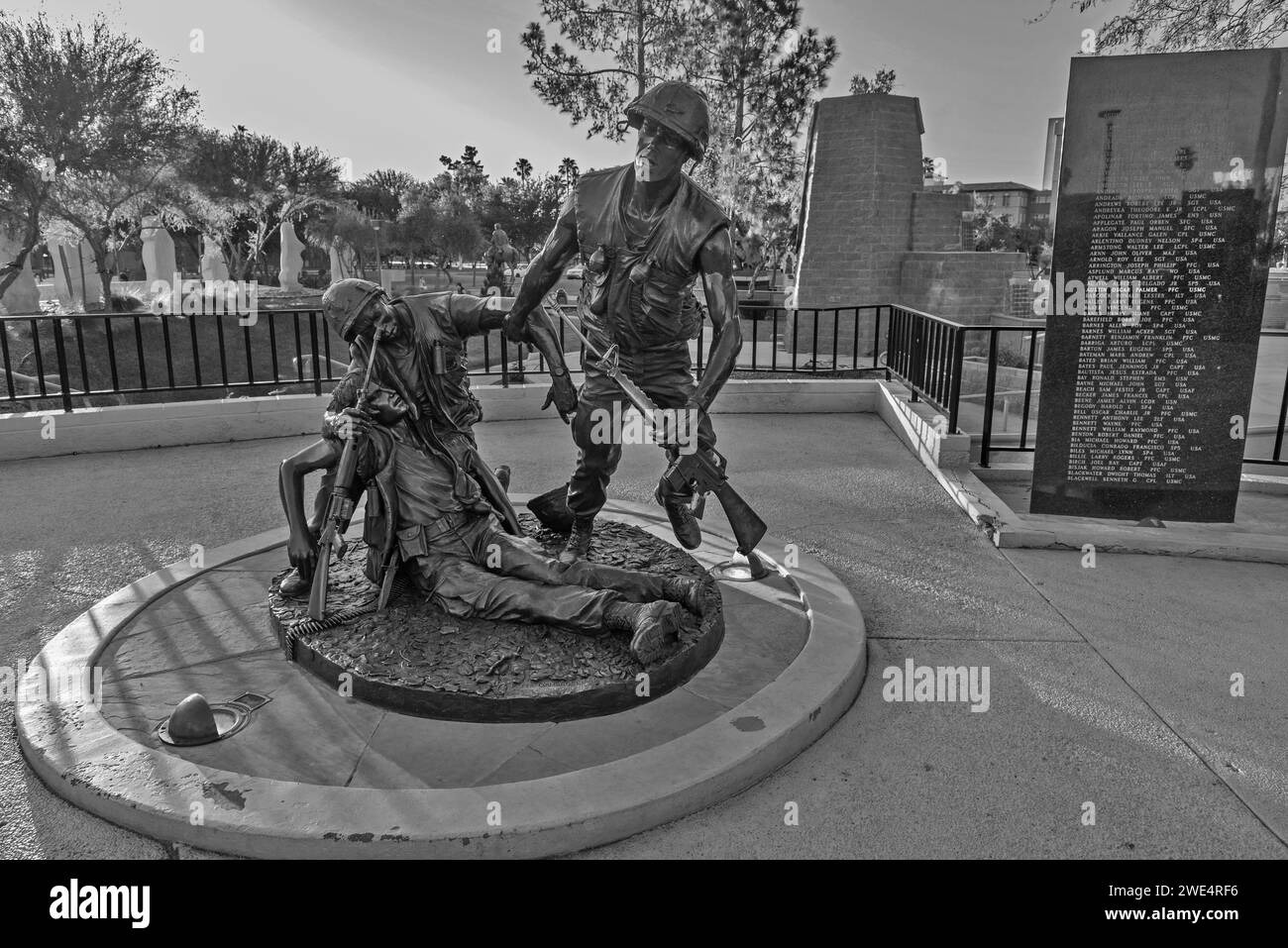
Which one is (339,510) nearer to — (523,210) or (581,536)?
(581,536)

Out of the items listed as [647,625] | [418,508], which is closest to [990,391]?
[647,625]

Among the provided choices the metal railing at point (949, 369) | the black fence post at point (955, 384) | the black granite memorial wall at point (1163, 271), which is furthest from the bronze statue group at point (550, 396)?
the black fence post at point (955, 384)

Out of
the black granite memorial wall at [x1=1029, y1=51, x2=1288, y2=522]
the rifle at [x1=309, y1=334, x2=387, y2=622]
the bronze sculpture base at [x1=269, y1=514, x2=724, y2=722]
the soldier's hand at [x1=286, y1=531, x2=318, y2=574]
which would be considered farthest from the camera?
the black granite memorial wall at [x1=1029, y1=51, x2=1288, y2=522]

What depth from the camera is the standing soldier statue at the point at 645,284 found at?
3.94 m

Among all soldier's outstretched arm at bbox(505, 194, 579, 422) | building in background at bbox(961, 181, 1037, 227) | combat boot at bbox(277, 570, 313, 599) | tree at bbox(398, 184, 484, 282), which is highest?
building in background at bbox(961, 181, 1037, 227)

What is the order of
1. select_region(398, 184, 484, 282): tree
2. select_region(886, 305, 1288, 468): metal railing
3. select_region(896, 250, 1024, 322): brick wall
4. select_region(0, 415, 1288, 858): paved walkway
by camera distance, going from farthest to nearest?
select_region(398, 184, 484, 282): tree
select_region(896, 250, 1024, 322): brick wall
select_region(886, 305, 1288, 468): metal railing
select_region(0, 415, 1288, 858): paved walkway

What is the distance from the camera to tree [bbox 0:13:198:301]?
21.5 meters

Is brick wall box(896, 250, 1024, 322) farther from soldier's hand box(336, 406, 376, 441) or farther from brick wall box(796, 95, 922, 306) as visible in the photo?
soldier's hand box(336, 406, 376, 441)

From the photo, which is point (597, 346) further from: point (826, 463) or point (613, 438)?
point (826, 463)

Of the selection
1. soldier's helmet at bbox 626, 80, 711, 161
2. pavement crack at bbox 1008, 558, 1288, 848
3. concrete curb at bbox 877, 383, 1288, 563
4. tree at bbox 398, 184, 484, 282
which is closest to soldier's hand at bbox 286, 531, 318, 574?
soldier's helmet at bbox 626, 80, 711, 161

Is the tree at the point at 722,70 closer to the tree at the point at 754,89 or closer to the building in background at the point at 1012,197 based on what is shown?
the tree at the point at 754,89

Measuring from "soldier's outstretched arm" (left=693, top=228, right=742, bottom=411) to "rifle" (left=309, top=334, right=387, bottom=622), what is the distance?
4.83ft

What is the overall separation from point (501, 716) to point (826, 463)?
5.21m
